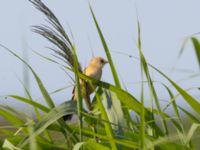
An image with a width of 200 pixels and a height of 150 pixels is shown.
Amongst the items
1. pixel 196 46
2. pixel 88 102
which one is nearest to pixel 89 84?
pixel 88 102

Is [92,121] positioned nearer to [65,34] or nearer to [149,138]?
[149,138]

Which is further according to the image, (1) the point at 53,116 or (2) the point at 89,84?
(2) the point at 89,84

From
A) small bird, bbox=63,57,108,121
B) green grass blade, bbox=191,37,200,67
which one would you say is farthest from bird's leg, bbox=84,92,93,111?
green grass blade, bbox=191,37,200,67

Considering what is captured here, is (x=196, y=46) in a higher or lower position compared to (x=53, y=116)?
higher

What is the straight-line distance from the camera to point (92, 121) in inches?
49.1

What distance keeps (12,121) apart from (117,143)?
0.38m

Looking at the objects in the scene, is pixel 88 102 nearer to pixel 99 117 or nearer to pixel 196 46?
pixel 99 117

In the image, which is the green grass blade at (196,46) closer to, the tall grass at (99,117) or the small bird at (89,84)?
the tall grass at (99,117)

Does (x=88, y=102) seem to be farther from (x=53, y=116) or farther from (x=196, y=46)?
(x=196, y=46)

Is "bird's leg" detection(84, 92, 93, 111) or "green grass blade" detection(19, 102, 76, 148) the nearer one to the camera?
"green grass blade" detection(19, 102, 76, 148)

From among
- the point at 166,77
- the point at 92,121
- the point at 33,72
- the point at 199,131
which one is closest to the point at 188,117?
→ the point at 199,131

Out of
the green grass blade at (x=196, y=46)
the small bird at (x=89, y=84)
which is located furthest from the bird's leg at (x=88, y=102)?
the green grass blade at (x=196, y=46)

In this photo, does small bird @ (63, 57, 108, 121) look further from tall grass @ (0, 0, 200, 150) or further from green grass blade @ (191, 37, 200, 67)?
green grass blade @ (191, 37, 200, 67)

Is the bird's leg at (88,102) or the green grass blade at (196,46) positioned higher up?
the green grass blade at (196,46)
